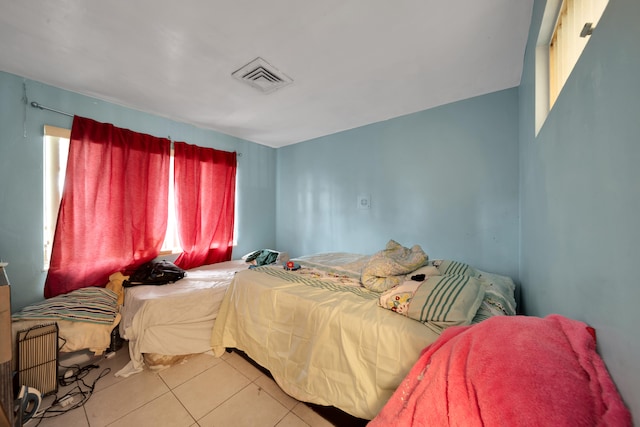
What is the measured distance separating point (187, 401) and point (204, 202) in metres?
2.07

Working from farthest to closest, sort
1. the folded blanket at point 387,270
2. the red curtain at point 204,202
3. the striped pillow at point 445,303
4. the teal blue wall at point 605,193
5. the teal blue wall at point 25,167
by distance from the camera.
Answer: the red curtain at point 204,202, the teal blue wall at point 25,167, the folded blanket at point 387,270, the striped pillow at point 445,303, the teal blue wall at point 605,193

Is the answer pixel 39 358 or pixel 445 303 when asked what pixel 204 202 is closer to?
pixel 39 358

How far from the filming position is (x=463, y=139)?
2.19 meters

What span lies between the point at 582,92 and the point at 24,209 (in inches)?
133

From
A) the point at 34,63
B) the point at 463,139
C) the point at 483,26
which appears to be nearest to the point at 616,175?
the point at 483,26

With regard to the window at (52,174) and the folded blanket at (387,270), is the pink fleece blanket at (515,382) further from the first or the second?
the window at (52,174)

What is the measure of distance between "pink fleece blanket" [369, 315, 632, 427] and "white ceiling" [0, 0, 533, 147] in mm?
1559

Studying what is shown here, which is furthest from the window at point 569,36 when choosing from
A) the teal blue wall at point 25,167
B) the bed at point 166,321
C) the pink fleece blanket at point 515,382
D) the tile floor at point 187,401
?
the teal blue wall at point 25,167

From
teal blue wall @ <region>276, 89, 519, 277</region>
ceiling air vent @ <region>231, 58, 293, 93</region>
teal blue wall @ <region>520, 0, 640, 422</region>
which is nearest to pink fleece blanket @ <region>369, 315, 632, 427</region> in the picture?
teal blue wall @ <region>520, 0, 640, 422</region>

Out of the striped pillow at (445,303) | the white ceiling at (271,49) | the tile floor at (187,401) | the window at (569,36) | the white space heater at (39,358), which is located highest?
the white ceiling at (271,49)

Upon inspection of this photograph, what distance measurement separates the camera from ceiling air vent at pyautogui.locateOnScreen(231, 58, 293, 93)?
5.55 ft

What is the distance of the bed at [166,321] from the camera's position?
5.78ft

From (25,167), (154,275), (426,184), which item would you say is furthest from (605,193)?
(25,167)

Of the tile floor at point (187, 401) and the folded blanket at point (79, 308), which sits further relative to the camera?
the folded blanket at point (79, 308)
